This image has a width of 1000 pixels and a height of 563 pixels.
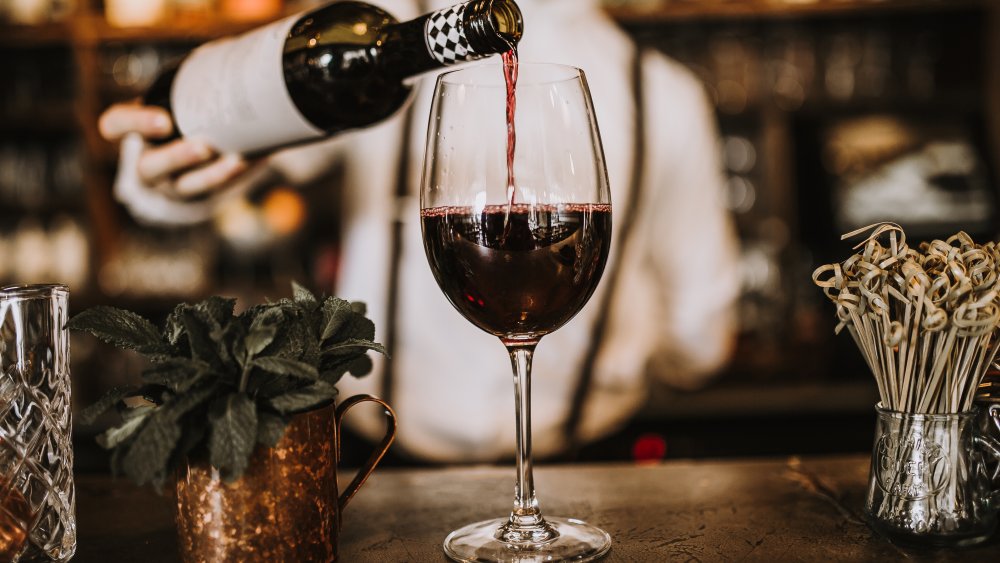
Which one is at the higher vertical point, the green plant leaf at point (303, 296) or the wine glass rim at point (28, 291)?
the wine glass rim at point (28, 291)

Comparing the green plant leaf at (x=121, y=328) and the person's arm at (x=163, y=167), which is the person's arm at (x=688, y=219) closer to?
the person's arm at (x=163, y=167)

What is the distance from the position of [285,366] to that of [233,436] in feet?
0.16

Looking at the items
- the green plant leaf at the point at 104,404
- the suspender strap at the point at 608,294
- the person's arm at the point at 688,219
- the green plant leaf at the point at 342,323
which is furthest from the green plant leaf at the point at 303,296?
the person's arm at the point at 688,219

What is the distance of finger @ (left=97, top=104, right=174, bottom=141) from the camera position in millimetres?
1146

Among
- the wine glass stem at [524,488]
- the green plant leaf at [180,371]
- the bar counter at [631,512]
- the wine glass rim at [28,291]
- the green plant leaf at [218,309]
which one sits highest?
the wine glass rim at [28,291]

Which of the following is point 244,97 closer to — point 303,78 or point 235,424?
point 303,78

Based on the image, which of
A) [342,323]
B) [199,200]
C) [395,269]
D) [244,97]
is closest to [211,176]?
[199,200]

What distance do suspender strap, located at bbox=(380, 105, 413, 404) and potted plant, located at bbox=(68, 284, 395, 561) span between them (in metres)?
1.12

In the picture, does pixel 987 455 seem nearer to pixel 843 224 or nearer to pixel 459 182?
pixel 459 182

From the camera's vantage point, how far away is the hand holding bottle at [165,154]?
1122 millimetres

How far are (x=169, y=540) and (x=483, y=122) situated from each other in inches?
15.5

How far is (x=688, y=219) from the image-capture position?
1.92m

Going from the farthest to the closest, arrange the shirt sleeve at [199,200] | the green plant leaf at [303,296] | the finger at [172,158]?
the shirt sleeve at [199,200]
the finger at [172,158]
the green plant leaf at [303,296]

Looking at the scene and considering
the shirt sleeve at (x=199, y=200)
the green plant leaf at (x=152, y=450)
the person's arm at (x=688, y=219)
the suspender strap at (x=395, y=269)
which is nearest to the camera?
the green plant leaf at (x=152, y=450)
